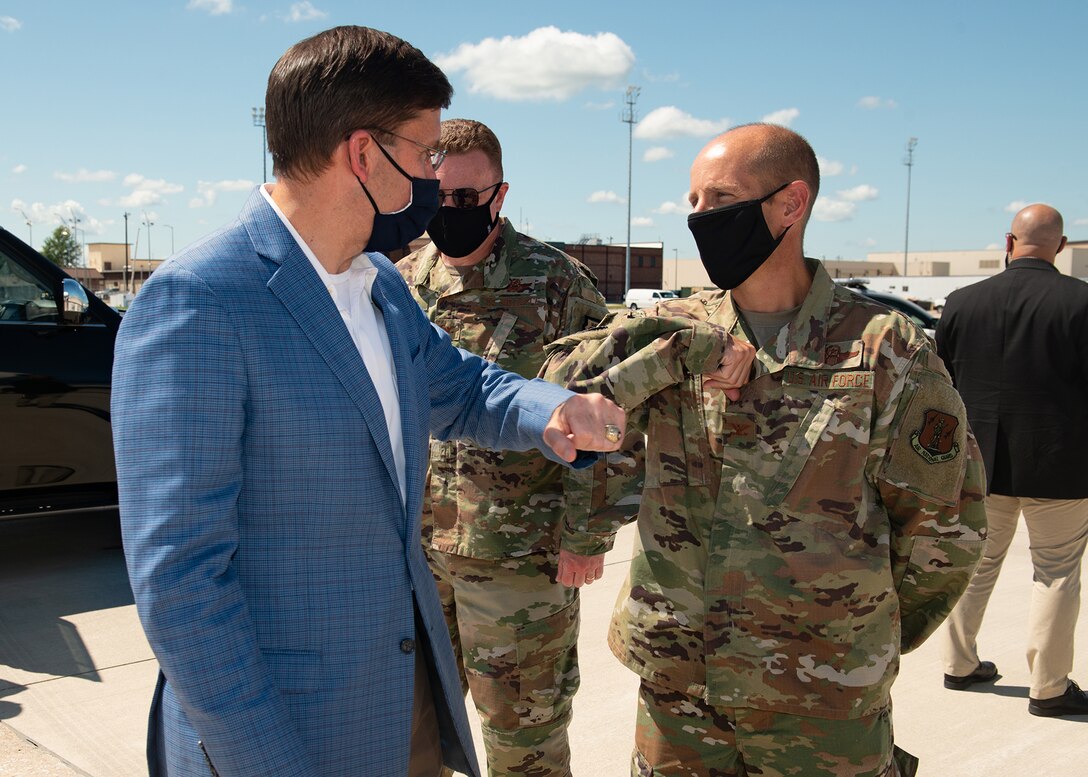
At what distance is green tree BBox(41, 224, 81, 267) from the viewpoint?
87.7 metres

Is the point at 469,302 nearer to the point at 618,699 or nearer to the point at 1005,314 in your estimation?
the point at 618,699

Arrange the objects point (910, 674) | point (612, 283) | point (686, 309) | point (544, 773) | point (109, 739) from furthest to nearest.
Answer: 1. point (612, 283)
2. point (910, 674)
3. point (109, 739)
4. point (544, 773)
5. point (686, 309)

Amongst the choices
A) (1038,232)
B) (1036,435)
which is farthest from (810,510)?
(1038,232)

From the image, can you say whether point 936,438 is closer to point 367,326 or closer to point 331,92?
point 367,326

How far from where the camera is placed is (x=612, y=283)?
74562 millimetres

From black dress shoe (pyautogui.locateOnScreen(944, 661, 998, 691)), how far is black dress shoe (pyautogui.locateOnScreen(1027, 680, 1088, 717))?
0.29 m

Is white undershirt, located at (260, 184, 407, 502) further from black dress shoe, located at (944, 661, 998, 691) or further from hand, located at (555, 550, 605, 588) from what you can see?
black dress shoe, located at (944, 661, 998, 691)

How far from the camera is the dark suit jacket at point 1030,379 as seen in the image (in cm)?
410

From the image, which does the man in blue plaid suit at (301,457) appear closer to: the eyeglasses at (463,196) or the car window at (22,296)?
the eyeglasses at (463,196)

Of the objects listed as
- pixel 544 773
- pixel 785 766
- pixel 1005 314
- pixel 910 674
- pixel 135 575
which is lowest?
pixel 910 674

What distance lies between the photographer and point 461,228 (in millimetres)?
3195

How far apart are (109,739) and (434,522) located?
5.59ft

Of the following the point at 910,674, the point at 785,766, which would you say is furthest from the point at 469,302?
the point at 910,674

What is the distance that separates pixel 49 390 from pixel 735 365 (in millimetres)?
4687
